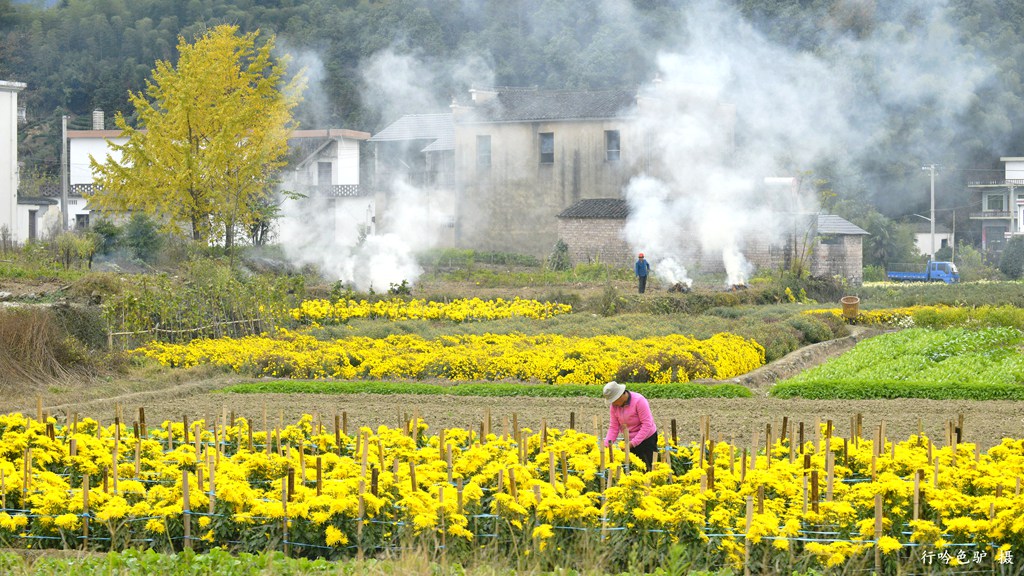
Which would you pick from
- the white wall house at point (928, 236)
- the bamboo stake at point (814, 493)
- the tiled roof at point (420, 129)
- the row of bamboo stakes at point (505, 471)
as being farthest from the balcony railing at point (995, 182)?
the bamboo stake at point (814, 493)

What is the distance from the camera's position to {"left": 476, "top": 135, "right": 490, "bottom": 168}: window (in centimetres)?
5800

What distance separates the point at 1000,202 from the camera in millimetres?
80500

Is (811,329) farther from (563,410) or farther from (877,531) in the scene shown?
(877,531)

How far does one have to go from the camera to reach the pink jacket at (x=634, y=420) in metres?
13.0

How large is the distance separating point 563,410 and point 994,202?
222ft

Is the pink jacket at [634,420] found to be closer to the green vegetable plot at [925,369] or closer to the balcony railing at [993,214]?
the green vegetable plot at [925,369]

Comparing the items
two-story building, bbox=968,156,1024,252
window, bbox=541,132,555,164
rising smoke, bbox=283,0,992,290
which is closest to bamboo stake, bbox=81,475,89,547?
rising smoke, bbox=283,0,992,290

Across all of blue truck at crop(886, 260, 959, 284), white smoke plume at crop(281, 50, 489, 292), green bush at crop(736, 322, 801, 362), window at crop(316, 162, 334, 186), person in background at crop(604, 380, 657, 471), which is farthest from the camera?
window at crop(316, 162, 334, 186)

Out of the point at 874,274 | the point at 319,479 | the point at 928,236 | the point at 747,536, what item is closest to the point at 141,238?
the point at 319,479

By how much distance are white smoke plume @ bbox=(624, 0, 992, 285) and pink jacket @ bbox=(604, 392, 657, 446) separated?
30131mm

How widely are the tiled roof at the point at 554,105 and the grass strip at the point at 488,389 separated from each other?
34453 mm

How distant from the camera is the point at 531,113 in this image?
2255 inches

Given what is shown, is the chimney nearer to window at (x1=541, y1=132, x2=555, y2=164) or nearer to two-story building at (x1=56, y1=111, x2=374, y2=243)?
window at (x1=541, y1=132, x2=555, y2=164)

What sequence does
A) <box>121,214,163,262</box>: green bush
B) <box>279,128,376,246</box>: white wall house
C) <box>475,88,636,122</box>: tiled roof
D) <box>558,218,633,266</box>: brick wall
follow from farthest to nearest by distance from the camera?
<box>279,128,376,246</box>: white wall house → <box>475,88,636,122</box>: tiled roof → <box>558,218,633,266</box>: brick wall → <box>121,214,163,262</box>: green bush
